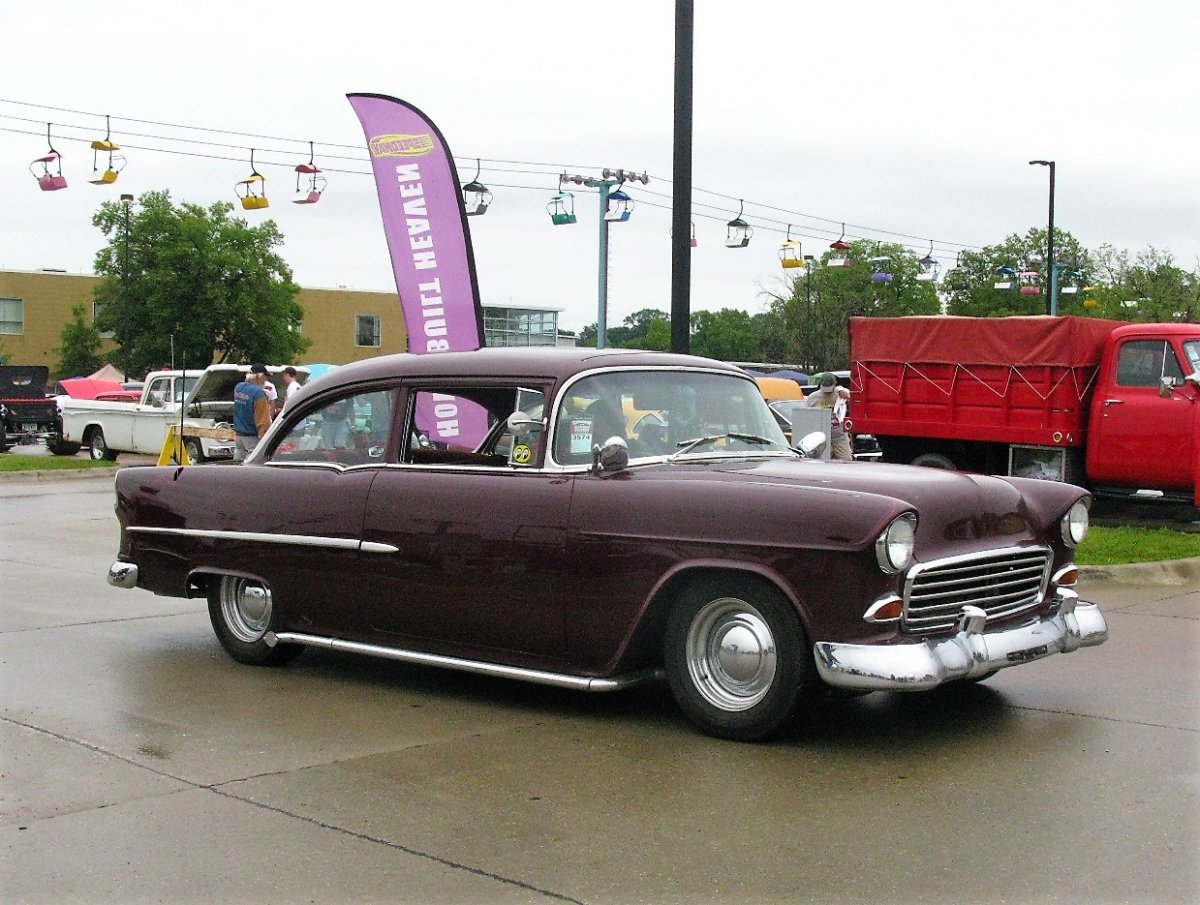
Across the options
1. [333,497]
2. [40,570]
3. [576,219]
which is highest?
[576,219]

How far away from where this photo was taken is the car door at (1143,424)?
14.0 meters

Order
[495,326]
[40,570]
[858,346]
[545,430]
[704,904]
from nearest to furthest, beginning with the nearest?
[704,904]
[545,430]
[40,570]
[858,346]
[495,326]

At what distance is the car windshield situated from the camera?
21.2ft

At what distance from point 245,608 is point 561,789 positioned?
2.97m

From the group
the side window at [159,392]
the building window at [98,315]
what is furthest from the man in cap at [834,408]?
the building window at [98,315]

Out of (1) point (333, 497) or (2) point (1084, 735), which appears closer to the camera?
(2) point (1084, 735)

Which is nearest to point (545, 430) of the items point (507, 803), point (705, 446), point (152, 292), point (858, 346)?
point (705, 446)

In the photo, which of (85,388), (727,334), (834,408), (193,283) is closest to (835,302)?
(193,283)

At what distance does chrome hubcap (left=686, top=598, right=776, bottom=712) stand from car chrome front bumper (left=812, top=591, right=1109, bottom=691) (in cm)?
29

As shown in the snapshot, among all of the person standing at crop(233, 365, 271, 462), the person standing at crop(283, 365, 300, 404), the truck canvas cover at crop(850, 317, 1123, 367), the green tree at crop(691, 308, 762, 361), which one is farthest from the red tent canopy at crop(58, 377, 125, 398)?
the green tree at crop(691, 308, 762, 361)

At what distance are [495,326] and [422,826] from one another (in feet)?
204

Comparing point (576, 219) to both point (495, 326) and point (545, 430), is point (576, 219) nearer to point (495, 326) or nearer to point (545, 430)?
point (545, 430)

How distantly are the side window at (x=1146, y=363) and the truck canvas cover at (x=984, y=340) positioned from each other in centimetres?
37

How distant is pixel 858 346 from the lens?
17.0 m
